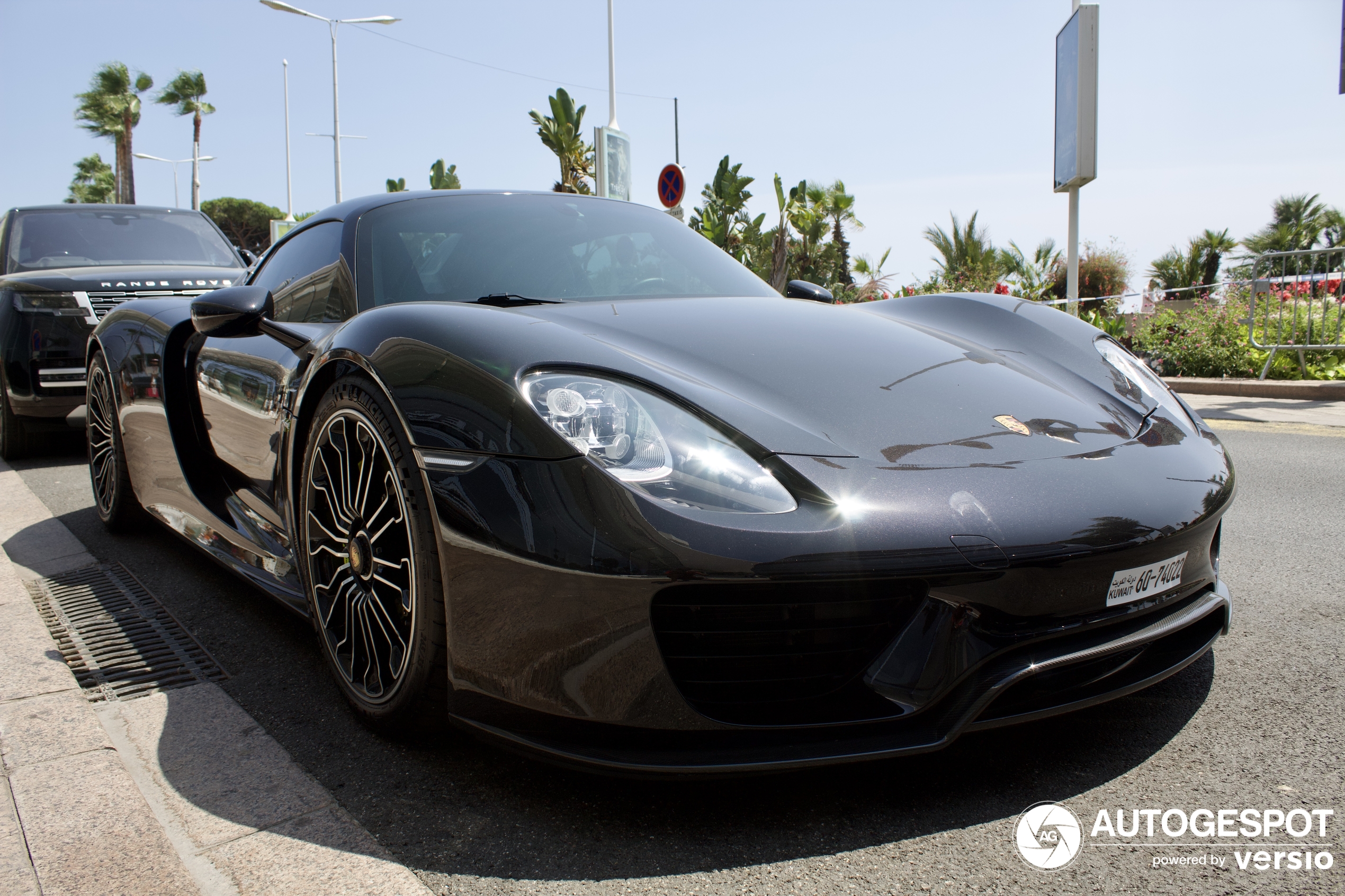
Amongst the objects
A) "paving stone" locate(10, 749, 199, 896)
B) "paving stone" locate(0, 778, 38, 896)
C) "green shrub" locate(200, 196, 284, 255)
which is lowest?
"paving stone" locate(0, 778, 38, 896)

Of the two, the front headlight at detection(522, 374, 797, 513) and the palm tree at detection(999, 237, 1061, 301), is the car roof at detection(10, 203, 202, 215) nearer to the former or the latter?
the front headlight at detection(522, 374, 797, 513)

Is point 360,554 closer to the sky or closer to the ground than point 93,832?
closer to the sky

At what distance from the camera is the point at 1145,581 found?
1624 mm

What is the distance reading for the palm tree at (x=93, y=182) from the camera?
63656 millimetres

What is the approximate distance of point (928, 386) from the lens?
2.02 meters

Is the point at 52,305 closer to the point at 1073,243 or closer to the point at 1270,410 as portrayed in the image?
the point at 1270,410

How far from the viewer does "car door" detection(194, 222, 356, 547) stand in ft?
7.91

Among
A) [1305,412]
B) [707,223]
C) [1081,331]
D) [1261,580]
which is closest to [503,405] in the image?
[1081,331]

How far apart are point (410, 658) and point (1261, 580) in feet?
7.84


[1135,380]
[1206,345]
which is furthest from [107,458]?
[1206,345]

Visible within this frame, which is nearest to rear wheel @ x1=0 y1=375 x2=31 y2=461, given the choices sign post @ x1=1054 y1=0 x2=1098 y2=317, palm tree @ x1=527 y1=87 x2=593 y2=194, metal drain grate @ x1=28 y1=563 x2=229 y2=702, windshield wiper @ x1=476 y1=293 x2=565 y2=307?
metal drain grate @ x1=28 y1=563 x2=229 y2=702

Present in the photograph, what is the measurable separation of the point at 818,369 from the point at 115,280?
5497 millimetres

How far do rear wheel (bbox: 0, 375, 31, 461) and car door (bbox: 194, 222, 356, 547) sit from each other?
363 cm

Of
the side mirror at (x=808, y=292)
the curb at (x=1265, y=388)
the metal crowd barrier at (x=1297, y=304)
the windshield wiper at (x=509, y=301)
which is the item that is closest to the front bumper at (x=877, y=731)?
the windshield wiper at (x=509, y=301)
